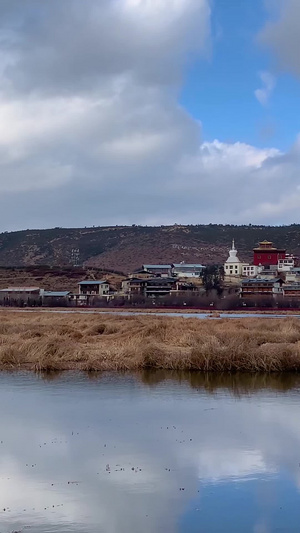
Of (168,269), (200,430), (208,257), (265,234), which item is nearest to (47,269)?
(168,269)

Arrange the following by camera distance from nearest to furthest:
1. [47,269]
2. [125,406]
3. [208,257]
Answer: [125,406]
[47,269]
[208,257]

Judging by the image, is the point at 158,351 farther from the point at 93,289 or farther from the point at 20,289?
the point at 20,289

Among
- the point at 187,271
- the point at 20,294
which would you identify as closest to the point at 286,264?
the point at 187,271

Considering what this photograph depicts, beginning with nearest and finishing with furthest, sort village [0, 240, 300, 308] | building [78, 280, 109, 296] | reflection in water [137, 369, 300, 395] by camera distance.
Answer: reflection in water [137, 369, 300, 395], village [0, 240, 300, 308], building [78, 280, 109, 296]

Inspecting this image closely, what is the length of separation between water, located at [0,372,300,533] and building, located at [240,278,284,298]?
61960 millimetres

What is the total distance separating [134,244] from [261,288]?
68.8 metres

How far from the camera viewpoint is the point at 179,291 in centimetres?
8306

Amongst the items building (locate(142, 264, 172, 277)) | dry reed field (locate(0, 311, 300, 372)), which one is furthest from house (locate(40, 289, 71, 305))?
dry reed field (locate(0, 311, 300, 372))

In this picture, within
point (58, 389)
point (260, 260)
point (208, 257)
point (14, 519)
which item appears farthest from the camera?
point (208, 257)

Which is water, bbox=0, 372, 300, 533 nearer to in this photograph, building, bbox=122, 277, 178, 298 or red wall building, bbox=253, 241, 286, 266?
building, bbox=122, 277, 178, 298

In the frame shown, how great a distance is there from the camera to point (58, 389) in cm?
1828

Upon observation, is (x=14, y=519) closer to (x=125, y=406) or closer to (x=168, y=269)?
(x=125, y=406)

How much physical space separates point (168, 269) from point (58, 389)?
84.7m

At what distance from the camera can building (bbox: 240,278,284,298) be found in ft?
263
